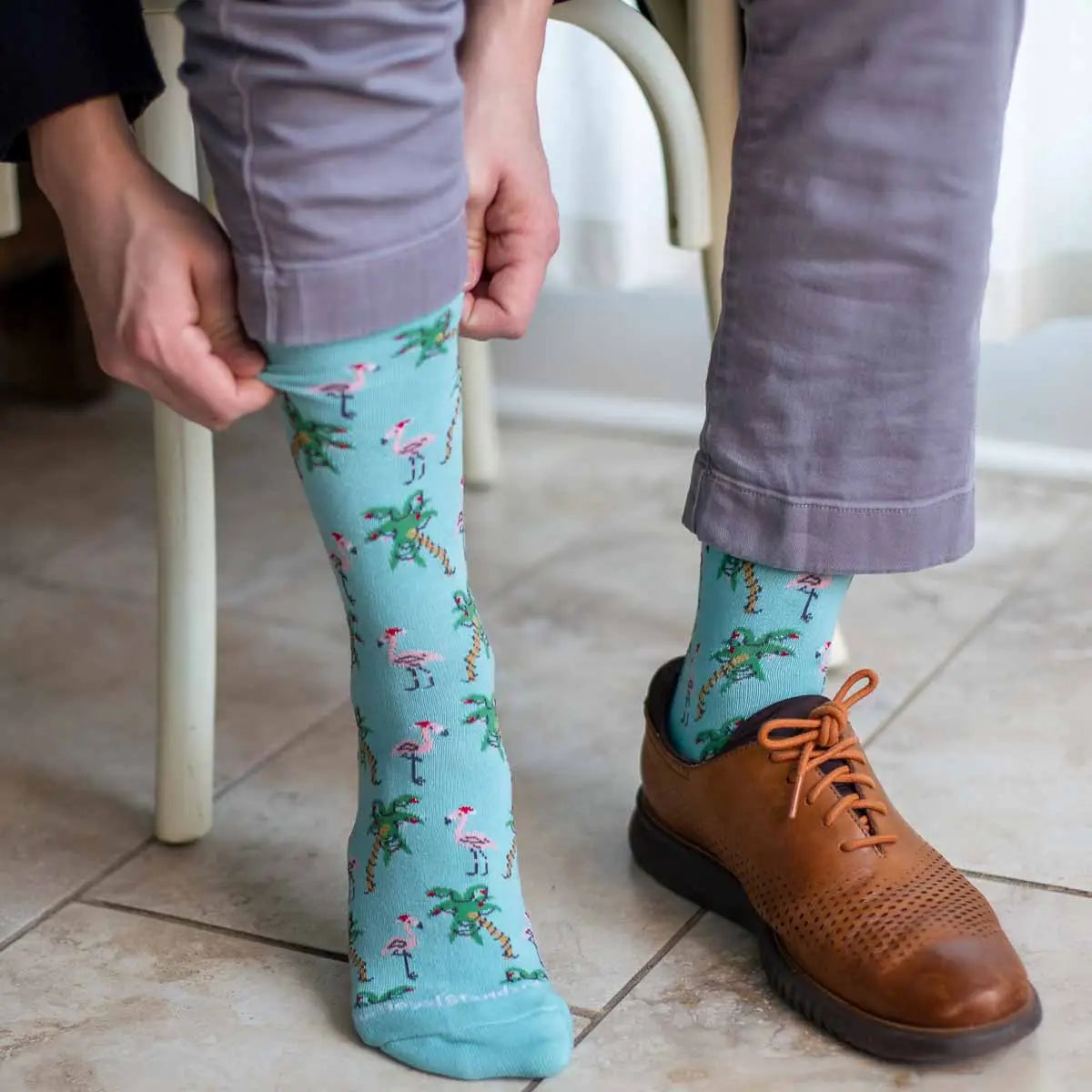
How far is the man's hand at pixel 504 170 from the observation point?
0.72m

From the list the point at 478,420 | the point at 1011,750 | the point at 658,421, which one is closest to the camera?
the point at 1011,750

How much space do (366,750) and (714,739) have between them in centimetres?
19

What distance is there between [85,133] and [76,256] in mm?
50

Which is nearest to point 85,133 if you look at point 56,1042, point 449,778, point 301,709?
point 449,778

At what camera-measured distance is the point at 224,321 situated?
664mm

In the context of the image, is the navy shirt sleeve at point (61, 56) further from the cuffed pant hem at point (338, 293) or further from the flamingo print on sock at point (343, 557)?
the flamingo print on sock at point (343, 557)

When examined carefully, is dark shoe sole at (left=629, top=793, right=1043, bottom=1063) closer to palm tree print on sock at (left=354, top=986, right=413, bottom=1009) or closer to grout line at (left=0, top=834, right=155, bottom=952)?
palm tree print on sock at (left=354, top=986, right=413, bottom=1009)

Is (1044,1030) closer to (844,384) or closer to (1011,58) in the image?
(844,384)

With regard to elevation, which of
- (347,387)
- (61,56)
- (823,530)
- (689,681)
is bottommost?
(689,681)

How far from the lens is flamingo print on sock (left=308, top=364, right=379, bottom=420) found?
65 centimetres

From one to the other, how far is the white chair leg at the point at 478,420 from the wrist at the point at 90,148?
0.75m

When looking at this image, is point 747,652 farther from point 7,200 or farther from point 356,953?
point 7,200

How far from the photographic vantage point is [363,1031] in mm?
762

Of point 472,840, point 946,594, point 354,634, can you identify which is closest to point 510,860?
point 472,840
